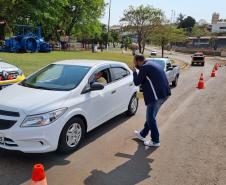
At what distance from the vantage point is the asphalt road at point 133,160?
14.6 feet

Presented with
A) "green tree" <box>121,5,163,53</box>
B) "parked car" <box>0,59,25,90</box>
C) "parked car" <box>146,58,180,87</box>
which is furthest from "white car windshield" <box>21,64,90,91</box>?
"green tree" <box>121,5,163,53</box>

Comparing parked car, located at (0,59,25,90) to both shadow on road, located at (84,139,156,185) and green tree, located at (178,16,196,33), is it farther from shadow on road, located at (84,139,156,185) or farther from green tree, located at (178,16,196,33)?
green tree, located at (178,16,196,33)

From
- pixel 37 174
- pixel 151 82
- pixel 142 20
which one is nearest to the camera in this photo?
pixel 37 174

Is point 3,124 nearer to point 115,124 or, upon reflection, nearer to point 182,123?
point 115,124

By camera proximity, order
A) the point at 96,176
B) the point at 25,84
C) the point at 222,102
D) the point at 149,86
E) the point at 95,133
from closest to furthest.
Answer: the point at 96,176, the point at 149,86, the point at 25,84, the point at 95,133, the point at 222,102

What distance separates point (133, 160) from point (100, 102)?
1466 millimetres

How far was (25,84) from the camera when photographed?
6035mm

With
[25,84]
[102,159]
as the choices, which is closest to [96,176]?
[102,159]

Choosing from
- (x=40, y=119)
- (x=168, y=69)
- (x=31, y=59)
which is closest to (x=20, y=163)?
(x=40, y=119)

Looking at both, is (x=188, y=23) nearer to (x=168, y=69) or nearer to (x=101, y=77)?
(x=168, y=69)

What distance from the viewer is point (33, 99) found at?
5.00m

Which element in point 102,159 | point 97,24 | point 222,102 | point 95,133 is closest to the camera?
point 102,159

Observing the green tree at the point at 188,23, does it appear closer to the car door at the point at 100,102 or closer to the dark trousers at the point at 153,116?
the car door at the point at 100,102

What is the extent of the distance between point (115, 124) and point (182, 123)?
1.77 meters
